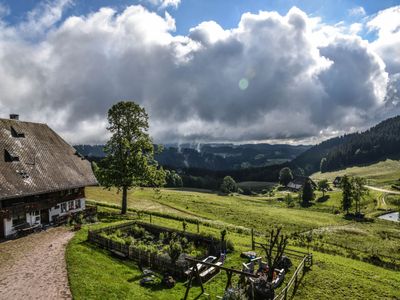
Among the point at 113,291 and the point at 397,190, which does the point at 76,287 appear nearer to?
the point at 113,291

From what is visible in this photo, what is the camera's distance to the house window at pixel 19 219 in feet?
120

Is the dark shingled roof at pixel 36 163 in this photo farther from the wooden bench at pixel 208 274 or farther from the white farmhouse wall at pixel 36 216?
the wooden bench at pixel 208 274

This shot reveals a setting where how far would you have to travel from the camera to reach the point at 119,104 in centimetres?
5100

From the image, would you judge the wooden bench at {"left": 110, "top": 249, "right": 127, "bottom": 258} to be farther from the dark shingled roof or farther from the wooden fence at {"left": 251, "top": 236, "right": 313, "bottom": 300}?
the dark shingled roof

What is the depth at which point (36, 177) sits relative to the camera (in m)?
40.1

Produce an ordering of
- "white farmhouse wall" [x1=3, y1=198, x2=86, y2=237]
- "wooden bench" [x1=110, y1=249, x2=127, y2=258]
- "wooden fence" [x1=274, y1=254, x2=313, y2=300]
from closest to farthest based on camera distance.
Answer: "wooden fence" [x1=274, y1=254, x2=313, y2=300] < "wooden bench" [x1=110, y1=249, x2=127, y2=258] < "white farmhouse wall" [x1=3, y1=198, x2=86, y2=237]

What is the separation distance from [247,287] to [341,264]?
54.9ft

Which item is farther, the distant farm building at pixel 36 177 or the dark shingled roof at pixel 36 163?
the dark shingled roof at pixel 36 163

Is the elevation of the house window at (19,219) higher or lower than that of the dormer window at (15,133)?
lower

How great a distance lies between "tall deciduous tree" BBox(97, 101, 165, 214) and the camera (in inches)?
2007

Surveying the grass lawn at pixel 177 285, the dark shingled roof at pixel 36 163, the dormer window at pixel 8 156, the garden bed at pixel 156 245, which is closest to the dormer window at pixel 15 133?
the dark shingled roof at pixel 36 163

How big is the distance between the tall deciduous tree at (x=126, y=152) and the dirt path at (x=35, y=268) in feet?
52.9

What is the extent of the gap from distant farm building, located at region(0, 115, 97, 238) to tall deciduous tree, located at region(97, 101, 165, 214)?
326 centimetres

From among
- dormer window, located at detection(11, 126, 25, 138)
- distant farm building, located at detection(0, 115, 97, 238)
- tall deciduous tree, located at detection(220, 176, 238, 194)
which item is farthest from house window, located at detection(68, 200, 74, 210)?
tall deciduous tree, located at detection(220, 176, 238, 194)
